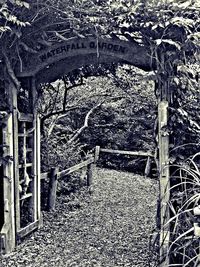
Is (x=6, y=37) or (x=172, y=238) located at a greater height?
(x=6, y=37)

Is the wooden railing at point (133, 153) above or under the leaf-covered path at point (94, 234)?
above

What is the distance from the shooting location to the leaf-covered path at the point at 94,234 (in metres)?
4.65

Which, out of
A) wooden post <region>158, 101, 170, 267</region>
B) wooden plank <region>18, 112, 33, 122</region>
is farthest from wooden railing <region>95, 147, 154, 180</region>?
wooden post <region>158, 101, 170, 267</region>

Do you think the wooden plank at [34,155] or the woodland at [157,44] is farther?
the wooden plank at [34,155]

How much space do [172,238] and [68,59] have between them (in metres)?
2.38

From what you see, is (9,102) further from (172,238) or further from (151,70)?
(172,238)

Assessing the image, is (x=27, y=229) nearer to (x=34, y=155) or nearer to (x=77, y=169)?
(x=34, y=155)

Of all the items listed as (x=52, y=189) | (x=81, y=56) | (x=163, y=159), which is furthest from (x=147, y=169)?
(x=163, y=159)

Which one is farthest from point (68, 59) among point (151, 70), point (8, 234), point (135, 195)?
point (135, 195)

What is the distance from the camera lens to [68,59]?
5008mm

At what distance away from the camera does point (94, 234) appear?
5645 millimetres

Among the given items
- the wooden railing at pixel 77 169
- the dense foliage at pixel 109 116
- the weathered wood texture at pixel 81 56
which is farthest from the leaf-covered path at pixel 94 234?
the dense foliage at pixel 109 116

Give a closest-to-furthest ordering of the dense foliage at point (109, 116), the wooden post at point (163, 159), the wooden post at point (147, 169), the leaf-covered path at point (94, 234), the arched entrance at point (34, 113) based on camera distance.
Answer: the wooden post at point (163, 159), the arched entrance at point (34, 113), the leaf-covered path at point (94, 234), the dense foliage at point (109, 116), the wooden post at point (147, 169)

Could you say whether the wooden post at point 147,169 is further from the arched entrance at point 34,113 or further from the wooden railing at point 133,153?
the arched entrance at point 34,113
